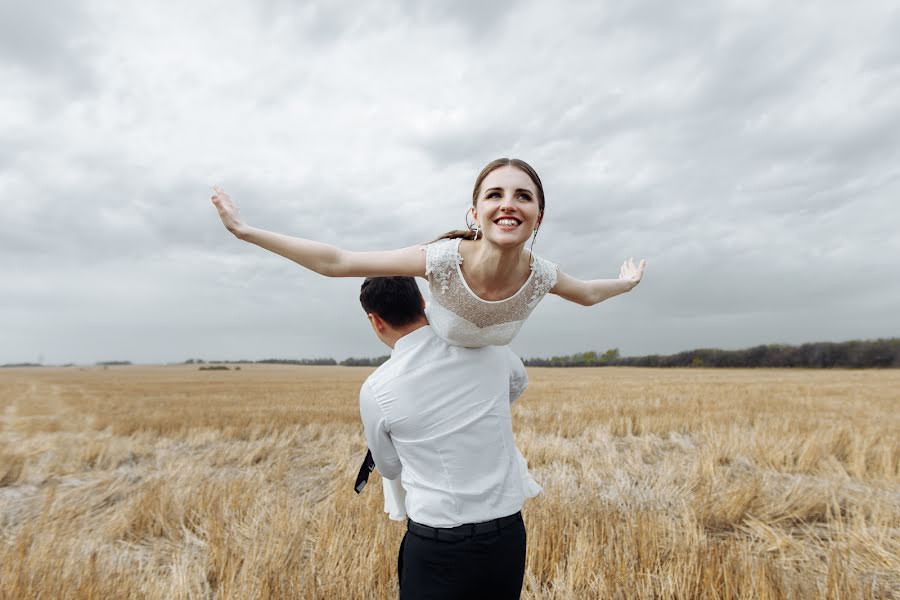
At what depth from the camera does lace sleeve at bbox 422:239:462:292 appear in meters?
1.76

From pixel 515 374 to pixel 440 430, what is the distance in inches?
20.5

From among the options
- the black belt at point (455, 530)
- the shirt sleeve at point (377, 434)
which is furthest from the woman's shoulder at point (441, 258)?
the black belt at point (455, 530)

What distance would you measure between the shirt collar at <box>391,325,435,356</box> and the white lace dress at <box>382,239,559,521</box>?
0.09 ft

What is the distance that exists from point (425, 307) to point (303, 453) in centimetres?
746

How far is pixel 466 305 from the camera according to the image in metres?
1.72

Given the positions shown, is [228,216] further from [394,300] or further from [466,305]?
[466,305]

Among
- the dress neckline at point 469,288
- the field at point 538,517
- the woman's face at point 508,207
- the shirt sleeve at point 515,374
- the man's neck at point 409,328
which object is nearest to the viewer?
the woman's face at point 508,207

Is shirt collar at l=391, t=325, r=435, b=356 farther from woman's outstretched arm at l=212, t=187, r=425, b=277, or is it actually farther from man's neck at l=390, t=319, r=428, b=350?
woman's outstretched arm at l=212, t=187, r=425, b=277

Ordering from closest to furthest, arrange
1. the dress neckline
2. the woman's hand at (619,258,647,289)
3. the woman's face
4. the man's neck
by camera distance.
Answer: the woman's face < the dress neckline < the man's neck < the woman's hand at (619,258,647,289)

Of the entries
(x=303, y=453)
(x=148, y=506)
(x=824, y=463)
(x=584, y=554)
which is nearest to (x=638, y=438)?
(x=824, y=463)

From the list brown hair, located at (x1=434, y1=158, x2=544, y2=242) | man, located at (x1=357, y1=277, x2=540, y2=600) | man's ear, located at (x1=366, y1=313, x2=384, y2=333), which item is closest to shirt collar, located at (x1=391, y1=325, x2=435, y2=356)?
man, located at (x1=357, y1=277, x2=540, y2=600)

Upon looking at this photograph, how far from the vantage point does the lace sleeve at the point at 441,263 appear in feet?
5.78

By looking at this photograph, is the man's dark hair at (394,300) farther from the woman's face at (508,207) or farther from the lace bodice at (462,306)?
the woman's face at (508,207)

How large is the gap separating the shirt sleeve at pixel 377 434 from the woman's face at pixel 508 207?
628mm
